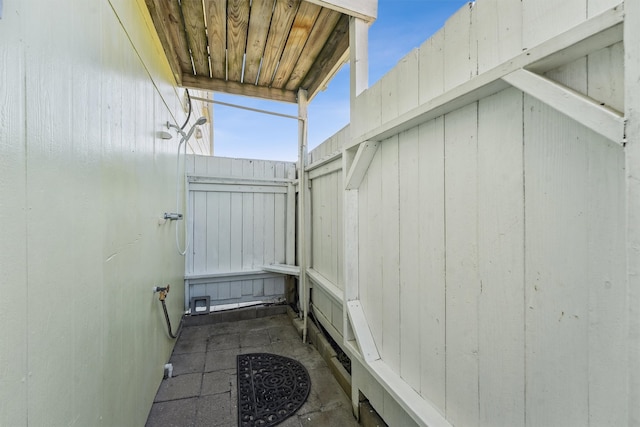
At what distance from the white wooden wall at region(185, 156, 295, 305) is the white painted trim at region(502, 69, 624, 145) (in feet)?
9.44

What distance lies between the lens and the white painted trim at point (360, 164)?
149 centimetres

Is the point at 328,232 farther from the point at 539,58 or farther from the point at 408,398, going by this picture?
the point at 539,58

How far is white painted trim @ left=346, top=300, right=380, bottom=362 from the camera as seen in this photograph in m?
1.48

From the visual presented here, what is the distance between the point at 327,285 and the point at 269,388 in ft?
2.87

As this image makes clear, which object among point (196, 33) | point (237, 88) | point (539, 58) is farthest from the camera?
point (237, 88)

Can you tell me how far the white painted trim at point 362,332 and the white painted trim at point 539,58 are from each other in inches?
45.7

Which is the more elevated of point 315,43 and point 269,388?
point 315,43

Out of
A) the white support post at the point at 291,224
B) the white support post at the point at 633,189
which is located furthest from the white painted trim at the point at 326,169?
the white support post at the point at 633,189

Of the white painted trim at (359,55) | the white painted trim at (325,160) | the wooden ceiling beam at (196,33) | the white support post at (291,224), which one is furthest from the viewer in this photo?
the white support post at (291,224)

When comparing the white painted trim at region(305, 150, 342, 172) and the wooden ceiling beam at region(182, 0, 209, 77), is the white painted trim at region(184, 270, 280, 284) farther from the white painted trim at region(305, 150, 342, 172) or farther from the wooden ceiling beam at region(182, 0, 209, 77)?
the wooden ceiling beam at region(182, 0, 209, 77)

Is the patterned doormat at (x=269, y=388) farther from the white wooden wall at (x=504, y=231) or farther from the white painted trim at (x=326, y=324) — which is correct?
the white wooden wall at (x=504, y=231)

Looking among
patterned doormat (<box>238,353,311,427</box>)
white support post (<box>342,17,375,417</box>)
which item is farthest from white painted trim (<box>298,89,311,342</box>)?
white support post (<box>342,17,375,417</box>)

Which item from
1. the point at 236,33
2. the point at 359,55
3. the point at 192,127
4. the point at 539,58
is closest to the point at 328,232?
the point at 359,55

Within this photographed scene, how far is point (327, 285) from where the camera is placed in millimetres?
2285
